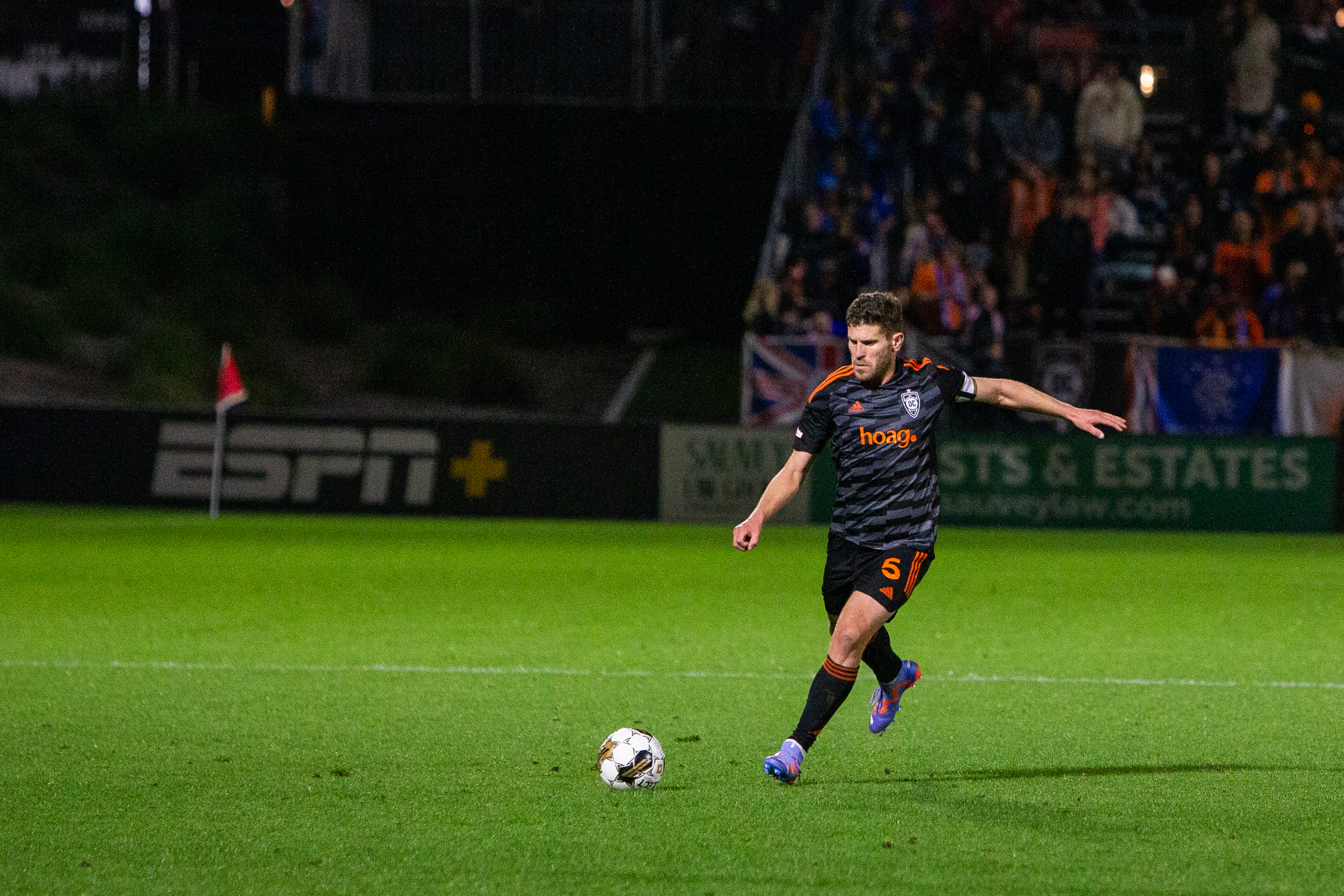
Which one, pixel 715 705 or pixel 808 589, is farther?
pixel 808 589

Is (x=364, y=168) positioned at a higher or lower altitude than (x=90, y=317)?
higher

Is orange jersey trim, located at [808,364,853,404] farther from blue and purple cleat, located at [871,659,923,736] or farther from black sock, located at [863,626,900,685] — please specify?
blue and purple cleat, located at [871,659,923,736]

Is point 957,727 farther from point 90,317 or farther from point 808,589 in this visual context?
point 90,317

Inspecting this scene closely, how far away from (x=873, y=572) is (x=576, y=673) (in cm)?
310

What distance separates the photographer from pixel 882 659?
22.3 ft

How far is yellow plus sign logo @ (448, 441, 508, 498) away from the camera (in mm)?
19609

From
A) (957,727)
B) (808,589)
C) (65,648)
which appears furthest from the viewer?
(808,589)

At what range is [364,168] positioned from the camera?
28.3 meters

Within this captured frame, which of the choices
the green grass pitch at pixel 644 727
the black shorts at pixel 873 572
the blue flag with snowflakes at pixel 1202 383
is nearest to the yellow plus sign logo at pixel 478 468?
the green grass pitch at pixel 644 727

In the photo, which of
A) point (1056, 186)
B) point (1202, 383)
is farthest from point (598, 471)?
point (1202, 383)

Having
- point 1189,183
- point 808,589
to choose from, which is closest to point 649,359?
point 1189,183

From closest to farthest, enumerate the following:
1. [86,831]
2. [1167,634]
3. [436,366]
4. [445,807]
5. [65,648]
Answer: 1. [86,831]
2. [445,807]
3. [65,648]
4. [1167,634]
5. [436,366]

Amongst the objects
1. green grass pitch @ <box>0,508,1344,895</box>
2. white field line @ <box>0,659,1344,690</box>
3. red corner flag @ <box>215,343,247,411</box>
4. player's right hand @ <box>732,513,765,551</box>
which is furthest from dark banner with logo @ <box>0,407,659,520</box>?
player's right hand @ <box>732,513,765,551</box>

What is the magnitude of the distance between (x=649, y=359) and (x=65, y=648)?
1797cm
